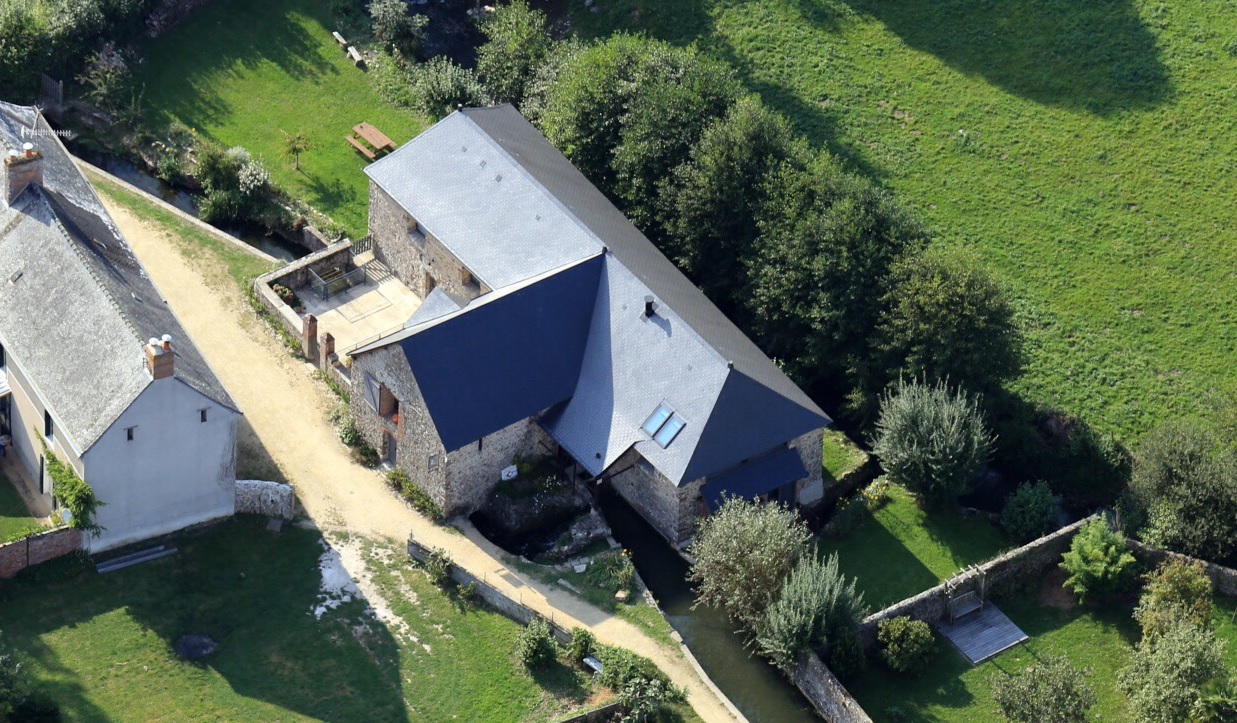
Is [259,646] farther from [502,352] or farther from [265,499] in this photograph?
[502,352]

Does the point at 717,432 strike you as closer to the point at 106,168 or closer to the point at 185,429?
the point at 185,429

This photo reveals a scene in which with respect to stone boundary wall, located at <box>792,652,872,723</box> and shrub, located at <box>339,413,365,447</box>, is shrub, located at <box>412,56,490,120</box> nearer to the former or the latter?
shrub, located at <box>339,413,365,447</box>

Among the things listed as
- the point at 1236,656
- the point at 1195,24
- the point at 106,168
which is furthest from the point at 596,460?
the point at 1195,24

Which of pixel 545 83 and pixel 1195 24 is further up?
pixel 1195 24

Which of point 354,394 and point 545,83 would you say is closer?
point 354,394

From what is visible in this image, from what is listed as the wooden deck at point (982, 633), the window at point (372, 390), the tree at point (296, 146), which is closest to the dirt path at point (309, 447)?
the window at point (372, 390)

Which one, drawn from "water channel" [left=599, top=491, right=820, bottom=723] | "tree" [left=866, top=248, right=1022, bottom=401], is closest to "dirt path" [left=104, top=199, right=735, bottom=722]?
"water channel" [left=599, top=491, right=820, bottom=723]
